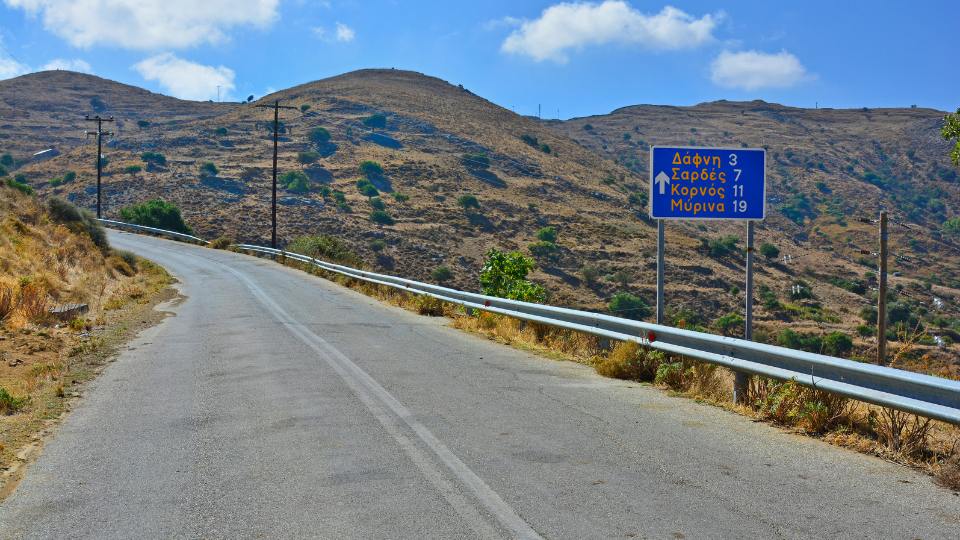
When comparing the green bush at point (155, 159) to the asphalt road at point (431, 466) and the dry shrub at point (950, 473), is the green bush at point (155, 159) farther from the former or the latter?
the dry shrub at point (950, 473)

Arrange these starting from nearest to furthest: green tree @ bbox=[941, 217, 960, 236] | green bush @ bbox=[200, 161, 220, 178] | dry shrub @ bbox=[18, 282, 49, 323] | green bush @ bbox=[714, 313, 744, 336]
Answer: dry shrub @ bbox=[18, 282, 49, 323]
green bush @ bbox=[714, 313, 744, 336]
green bush @ bbox=[200, 161, 220, 178]
green tree @ bbox=[941, 217, 960, 236]

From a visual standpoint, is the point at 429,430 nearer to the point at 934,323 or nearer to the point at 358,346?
the point at 358,346

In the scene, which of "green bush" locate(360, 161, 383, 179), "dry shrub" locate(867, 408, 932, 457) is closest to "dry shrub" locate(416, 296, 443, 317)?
"dry shrub" locate(867, 408, 932, 457)

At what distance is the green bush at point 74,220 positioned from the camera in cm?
3278

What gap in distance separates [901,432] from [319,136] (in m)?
90.6

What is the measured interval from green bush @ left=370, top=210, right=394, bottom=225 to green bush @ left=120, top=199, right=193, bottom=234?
14485mm

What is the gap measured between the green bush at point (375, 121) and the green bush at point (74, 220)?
6837 centimetres

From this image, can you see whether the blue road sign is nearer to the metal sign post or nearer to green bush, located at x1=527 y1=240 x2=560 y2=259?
the metal sign post

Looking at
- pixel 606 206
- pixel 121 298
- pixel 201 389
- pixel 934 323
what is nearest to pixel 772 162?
pixel 606 206

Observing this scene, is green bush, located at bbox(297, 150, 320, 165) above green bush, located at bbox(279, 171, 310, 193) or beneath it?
above

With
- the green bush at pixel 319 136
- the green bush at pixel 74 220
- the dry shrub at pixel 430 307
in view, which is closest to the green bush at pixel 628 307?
the dry shrub at pixel 430 307

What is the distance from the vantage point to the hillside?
55000mm

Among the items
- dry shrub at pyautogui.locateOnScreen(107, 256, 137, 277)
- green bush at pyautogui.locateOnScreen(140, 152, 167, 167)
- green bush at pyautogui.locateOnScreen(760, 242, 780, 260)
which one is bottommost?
dry shrub at pyautogui.locateOnScreen(107, 256, 137, 277)

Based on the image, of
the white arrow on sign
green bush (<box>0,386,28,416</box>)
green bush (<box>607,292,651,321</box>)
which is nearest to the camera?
green bush (<box>0,386,28,416</box>)
